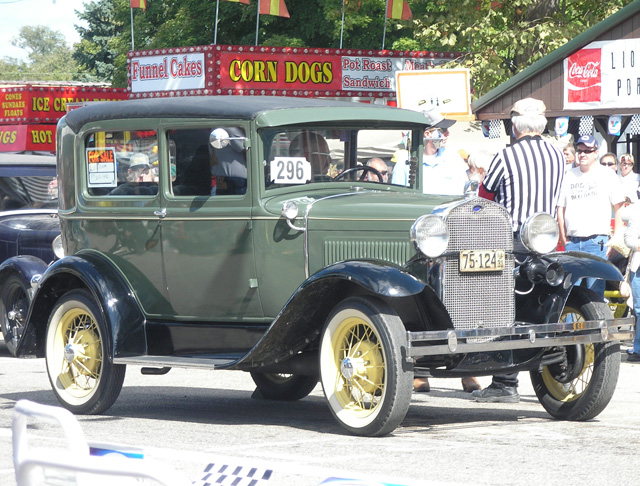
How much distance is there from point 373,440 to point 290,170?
185cm

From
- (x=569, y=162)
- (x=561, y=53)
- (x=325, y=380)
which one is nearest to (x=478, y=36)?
(x=561, y=53)

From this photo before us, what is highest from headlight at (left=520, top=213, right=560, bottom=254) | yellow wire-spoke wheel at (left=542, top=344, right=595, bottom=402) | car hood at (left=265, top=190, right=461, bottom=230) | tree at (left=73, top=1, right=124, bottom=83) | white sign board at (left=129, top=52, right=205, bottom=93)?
tree at (left=73, top=1, right=124, bottom=83)

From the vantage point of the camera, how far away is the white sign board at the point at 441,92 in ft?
47.0

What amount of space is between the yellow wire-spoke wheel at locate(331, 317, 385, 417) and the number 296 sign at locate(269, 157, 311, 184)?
3.69 ft

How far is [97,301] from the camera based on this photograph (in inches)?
288

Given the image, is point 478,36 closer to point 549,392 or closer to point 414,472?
point 549,392

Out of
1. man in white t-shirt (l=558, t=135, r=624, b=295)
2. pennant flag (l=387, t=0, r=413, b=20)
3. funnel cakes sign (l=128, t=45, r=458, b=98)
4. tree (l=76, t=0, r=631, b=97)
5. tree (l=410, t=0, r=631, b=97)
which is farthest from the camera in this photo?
pennant flag (l=387, t=0, r=413, b=20)

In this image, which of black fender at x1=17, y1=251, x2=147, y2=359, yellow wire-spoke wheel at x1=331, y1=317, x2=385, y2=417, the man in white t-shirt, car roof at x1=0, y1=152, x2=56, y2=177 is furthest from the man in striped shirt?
car roof at x1=0, y1=152, x2=56, y2=177

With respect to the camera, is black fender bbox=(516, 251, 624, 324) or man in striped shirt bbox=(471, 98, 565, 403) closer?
black fender bbox=(516, 251, 624, 324)

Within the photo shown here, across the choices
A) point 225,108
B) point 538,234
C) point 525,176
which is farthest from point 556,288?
point 225,108

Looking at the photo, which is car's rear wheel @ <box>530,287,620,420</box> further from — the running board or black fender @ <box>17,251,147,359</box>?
black fender @ <box>17,251,147,359</box>

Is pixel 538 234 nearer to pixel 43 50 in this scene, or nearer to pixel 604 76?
pixel 604 76

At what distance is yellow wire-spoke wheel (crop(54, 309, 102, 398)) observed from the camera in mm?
7535

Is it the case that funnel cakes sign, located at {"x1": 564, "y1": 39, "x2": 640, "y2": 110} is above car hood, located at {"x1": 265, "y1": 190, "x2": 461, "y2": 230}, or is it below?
above
